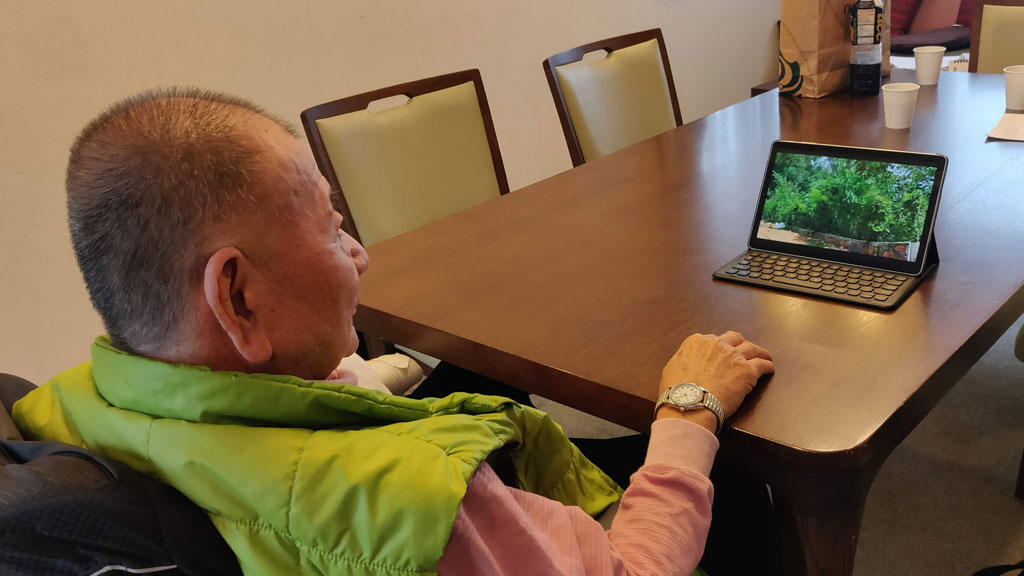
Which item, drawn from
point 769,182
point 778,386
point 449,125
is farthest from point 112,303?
point 449,125

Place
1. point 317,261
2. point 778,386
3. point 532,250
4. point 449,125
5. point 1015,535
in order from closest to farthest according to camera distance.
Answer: point 317,261
point 778,386
point 532,250
point 1015,535
point 449,125

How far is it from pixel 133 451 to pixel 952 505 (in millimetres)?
1676

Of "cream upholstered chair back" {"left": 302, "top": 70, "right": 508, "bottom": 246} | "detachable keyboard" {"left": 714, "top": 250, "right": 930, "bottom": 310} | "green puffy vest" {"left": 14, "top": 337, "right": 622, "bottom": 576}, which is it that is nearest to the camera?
Answer: "green puffy vest" {"left": 14, "top": 337, "right": 622, "bottom": 576}

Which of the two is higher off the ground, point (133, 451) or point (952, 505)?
point (133, 451)

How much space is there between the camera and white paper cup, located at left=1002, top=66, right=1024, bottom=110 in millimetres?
1821

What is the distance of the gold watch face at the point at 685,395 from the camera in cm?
88

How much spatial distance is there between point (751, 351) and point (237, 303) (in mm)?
571

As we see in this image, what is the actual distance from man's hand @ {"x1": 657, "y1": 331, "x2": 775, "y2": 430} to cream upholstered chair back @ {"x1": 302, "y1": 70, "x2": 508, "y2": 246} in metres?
1.06

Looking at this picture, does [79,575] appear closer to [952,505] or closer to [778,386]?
[778,386]

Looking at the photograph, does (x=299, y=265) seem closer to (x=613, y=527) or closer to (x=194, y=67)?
(x=613, y=527)

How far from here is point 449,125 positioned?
2010mm

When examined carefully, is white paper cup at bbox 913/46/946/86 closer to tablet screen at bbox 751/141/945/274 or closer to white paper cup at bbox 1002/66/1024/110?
white paper cup at bbox 1002/66/1024/110

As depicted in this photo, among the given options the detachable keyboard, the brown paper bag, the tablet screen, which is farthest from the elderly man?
the brown paper bag

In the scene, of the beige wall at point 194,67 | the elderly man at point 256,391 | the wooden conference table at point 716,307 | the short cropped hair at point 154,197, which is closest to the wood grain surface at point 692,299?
the wooden conference table at point 716,307
